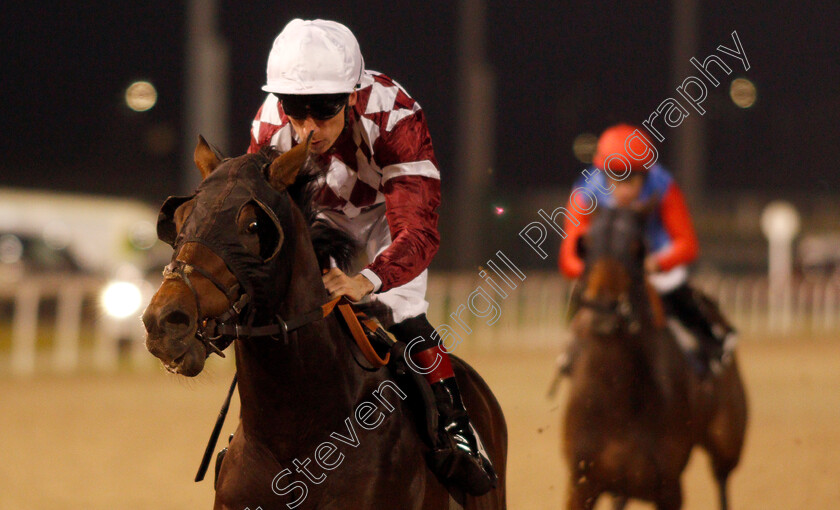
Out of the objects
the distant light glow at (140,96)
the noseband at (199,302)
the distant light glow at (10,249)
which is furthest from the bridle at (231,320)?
the distant light glow at (10,249)

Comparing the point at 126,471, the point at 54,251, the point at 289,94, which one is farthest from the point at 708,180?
the point at 289,94

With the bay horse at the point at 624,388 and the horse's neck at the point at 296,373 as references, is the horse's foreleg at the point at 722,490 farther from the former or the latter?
the horse's neck at the point at 296,373

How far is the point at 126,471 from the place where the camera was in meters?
6.50

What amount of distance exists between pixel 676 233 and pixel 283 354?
3.41 meters

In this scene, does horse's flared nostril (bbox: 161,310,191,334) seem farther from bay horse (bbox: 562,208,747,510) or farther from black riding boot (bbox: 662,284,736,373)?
black riding boot (bbox: 662,284,736,373)

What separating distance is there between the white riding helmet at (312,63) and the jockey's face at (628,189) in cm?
267

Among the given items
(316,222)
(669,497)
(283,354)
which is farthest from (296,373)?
(669,497)

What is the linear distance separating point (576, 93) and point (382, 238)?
32.8 m

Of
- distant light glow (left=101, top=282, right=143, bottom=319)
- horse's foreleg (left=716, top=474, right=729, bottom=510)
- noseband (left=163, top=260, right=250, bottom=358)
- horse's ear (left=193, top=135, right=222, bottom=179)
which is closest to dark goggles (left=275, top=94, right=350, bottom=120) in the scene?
horse's ear (left=193, top=135, right=222, bottom=179)

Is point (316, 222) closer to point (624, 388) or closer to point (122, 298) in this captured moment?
point (624, 388)

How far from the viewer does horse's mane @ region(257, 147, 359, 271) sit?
8.39 ft

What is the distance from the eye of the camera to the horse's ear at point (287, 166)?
2402mm

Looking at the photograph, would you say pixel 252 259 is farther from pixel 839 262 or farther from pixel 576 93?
pixel 576 93

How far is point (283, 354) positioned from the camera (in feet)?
8.12
